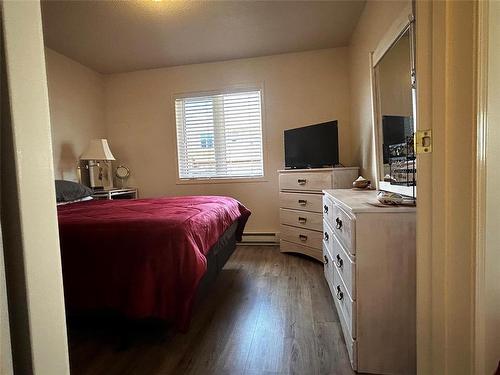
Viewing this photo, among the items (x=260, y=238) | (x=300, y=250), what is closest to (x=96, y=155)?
(x=260, y=238)

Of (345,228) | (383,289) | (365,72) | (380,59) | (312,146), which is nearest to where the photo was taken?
(383,289)

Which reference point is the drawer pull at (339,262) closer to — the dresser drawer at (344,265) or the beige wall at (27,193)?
the dresser drawer at (344,265)

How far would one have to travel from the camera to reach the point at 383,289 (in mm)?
1292

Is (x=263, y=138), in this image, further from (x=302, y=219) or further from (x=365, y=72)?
(x=365, y=72)

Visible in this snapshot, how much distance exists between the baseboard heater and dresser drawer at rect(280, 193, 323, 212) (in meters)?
0.65

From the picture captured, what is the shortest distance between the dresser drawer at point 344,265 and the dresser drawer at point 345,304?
0.04 meters

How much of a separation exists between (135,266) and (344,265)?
1.13 m

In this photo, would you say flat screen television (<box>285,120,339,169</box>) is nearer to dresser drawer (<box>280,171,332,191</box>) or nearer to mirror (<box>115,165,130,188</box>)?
dresser drawer (<box>280,171,332,191</box>)

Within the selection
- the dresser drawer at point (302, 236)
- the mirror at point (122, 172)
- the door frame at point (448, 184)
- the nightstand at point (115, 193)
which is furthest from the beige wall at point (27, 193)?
the mirror at point (122, 172)

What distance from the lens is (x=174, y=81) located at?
388cm

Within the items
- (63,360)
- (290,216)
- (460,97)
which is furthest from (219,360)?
(290,216)

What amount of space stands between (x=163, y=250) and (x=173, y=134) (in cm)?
272

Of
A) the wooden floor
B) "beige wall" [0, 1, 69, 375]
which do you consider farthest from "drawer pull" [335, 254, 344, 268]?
"beige wall" [0, 1, 69, 375]

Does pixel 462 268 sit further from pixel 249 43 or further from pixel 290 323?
pixel 249 43
